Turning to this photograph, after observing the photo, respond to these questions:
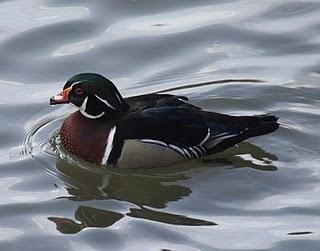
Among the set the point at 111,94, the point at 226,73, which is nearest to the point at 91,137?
the point at 111,94

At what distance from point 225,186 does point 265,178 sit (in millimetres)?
330

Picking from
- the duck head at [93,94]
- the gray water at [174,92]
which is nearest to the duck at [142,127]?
the duck head at [93,94]

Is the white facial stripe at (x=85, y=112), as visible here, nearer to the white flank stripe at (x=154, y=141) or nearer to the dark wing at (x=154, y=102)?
the dark wing at (x=154, y=102)

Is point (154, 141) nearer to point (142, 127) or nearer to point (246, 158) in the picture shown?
point (142, 127)

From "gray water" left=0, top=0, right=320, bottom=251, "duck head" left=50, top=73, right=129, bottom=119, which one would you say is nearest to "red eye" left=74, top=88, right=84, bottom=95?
"duck head" left=50, top=73, right=129, bottom=119

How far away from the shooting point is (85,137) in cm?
971

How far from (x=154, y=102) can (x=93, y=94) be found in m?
0.48

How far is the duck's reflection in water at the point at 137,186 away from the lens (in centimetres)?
870

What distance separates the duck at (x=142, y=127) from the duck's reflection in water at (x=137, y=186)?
0.28 feet

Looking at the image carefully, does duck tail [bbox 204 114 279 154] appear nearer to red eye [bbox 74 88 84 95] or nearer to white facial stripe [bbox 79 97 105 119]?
white facial stripe [bbox 79 97 105 119]

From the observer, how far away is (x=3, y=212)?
8.89 meters

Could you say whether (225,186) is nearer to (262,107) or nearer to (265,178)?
(265,178)

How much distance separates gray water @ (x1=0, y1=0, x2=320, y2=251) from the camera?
848 centimetres

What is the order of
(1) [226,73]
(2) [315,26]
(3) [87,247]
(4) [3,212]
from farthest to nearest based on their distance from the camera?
(2) [315,26] → (1) [226,73] → (4) [3,212] → (3) [87,247]
